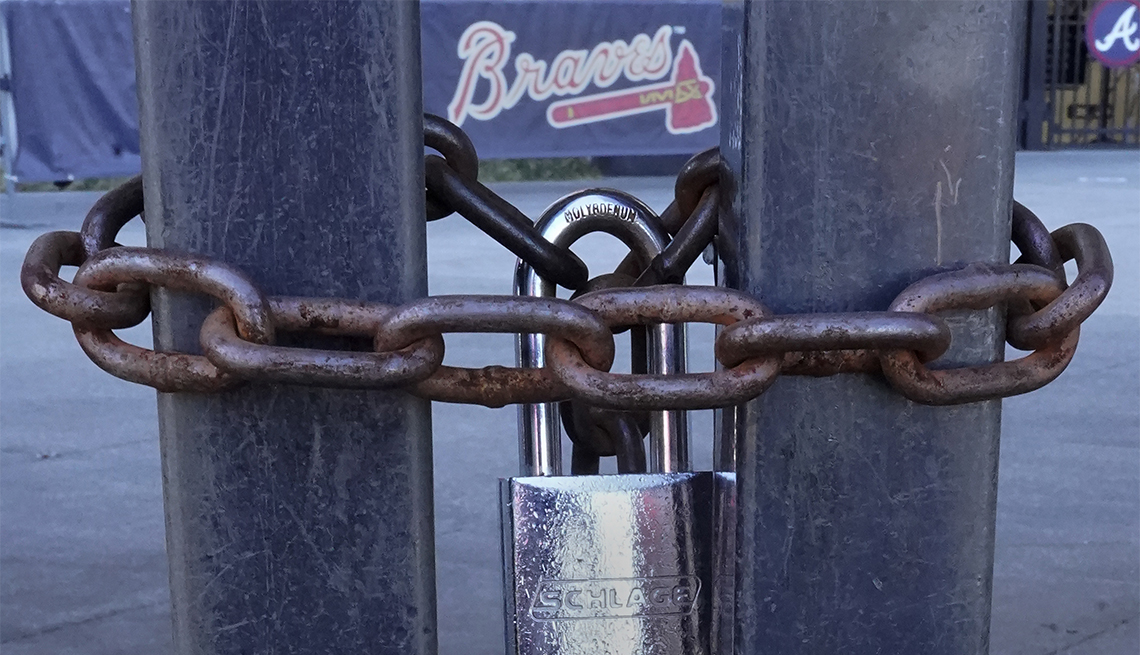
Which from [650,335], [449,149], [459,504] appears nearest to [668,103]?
[459,504]

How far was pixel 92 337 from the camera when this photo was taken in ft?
3.09

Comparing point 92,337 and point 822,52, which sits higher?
point 822,52

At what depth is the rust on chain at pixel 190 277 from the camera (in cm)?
87

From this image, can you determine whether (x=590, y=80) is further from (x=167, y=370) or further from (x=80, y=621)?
(x=167, y=370)

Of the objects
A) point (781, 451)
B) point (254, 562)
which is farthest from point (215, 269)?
point (781, 451)

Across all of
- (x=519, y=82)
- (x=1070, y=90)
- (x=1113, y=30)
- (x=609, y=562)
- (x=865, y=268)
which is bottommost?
(x=609, y=562)

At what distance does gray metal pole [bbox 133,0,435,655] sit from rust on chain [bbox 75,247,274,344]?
21mm

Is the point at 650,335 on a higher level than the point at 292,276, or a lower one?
lower

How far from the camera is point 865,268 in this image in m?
0.92

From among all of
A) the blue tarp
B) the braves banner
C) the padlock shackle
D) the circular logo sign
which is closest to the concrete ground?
the padlock shackle

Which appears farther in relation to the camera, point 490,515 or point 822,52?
point 490,515

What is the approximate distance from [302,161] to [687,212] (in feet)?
1.60

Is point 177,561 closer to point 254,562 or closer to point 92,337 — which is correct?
point 254,562

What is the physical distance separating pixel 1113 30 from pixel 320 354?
59.7ft
